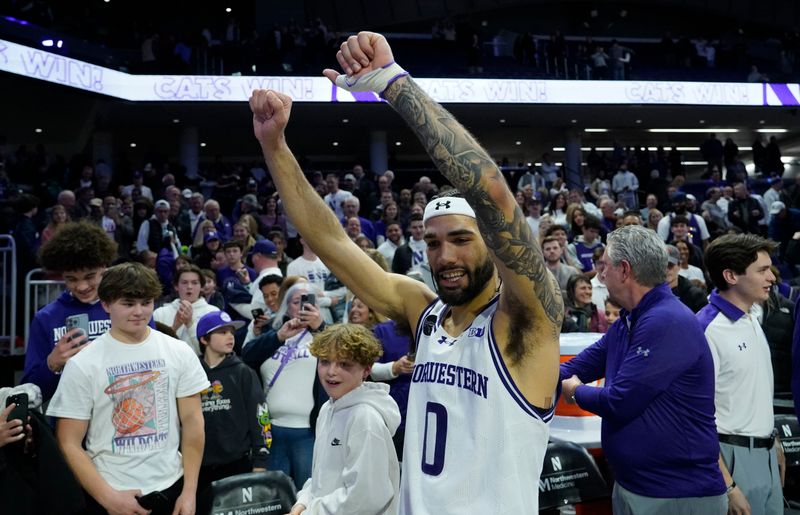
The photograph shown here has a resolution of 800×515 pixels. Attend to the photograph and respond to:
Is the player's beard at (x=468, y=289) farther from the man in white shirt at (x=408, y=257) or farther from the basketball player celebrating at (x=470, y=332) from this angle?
the man in white shirt at (x=408, y=257)

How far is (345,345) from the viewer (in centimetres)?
355

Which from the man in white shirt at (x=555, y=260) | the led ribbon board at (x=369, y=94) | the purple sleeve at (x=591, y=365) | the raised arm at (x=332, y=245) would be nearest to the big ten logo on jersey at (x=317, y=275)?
the man in white shirt at (x=555, y=260)

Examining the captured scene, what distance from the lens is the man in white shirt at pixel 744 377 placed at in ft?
12.1

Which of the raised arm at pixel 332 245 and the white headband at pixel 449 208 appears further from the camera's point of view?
the raised arm at pixel 332 245

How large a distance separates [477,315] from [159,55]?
19.2 m

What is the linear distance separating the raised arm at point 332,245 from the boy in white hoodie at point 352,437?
98 cm

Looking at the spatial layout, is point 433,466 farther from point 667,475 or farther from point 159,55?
point 159,55

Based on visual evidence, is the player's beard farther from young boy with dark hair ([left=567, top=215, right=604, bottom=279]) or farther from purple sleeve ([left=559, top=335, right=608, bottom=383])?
young boy with dark hair ([left=567, top=215, right=604, bottom=279])

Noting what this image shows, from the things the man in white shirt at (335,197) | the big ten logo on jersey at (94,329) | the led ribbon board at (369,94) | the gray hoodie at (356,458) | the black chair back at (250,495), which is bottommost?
the black chair back at (250,495)

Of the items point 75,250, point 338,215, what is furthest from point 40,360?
point 338,215

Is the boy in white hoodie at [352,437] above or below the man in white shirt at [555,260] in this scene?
below

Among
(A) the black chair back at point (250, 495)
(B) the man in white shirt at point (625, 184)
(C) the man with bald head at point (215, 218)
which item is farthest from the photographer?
(B) the man in white shirt at point (625, 184)

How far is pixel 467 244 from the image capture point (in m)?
2.16

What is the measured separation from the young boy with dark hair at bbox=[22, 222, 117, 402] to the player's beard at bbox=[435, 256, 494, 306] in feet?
7.89
